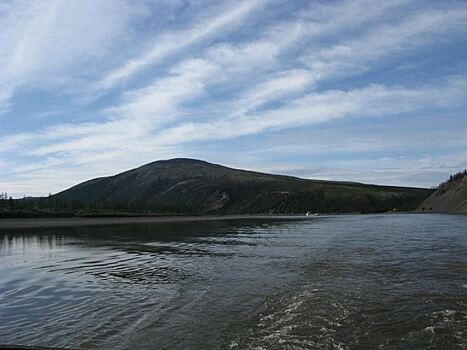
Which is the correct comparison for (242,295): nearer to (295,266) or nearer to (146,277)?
(146,277)

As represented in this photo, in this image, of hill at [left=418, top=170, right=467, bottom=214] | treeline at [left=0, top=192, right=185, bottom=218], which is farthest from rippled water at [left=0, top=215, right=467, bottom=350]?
hill at [left=418, top=170, right=467, bottom=214]

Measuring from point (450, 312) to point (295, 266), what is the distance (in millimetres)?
13836

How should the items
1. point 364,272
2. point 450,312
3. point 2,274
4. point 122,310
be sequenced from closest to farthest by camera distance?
point 450,312 < point 122,310 < point 364,272 < point 2,274

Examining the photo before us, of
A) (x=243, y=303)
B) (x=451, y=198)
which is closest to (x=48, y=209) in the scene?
(x=451, y=198)

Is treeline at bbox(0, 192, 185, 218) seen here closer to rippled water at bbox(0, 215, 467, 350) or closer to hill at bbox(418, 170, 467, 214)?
rippled water at bbox(0, 215, 467, 350)

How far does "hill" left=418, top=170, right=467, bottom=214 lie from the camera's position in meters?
137

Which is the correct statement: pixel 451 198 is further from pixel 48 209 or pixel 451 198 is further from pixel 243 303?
pixel 243 303

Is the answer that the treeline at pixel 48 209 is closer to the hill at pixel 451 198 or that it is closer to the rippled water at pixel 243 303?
the rippled water at pixel 243 303

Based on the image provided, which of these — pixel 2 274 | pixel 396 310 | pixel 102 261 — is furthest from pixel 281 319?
pixel 102 261

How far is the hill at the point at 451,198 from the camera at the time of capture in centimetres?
13662

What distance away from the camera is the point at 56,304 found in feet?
60.2

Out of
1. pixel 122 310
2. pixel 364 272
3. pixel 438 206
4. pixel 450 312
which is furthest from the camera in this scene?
pixel 438 206

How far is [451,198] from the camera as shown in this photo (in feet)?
487

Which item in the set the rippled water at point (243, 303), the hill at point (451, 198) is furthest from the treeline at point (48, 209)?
the hill at point (451, 198)
